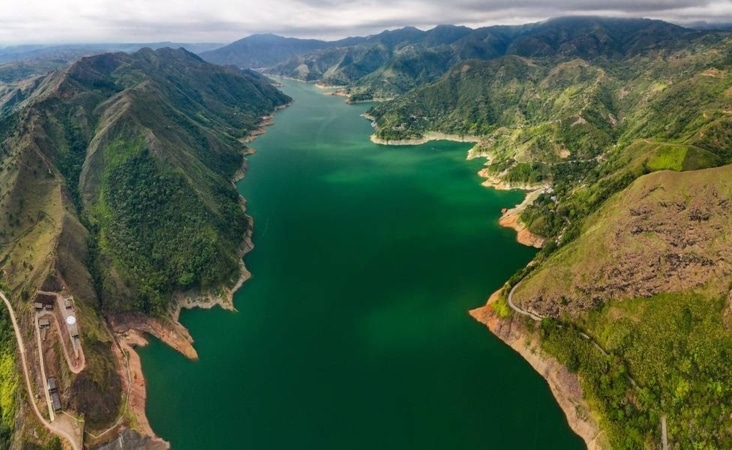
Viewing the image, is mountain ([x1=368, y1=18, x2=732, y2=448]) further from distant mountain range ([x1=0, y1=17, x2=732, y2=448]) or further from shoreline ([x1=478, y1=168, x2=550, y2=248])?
shoreline ([x1=478, y1=168, x2=550, y2=248])

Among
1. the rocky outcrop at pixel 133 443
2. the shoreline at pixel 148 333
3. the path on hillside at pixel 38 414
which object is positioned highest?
the path on hillside at pixel 38 414

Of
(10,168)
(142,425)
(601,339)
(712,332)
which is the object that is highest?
(10,168)

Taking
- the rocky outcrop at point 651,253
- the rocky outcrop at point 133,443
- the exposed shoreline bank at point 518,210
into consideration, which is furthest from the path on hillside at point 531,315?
the rocky outcrop at point 133,443

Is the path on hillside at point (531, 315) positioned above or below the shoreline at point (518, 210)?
above

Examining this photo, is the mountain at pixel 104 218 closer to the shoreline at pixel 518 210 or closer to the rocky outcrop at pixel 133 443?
the rocky outcrop at pixel 133 443

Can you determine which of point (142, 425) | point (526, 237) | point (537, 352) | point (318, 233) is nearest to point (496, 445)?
Answer: point (537, 352)

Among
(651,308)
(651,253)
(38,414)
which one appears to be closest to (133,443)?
(38,414)

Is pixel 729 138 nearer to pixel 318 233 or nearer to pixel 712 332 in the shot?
pixel 712 332
